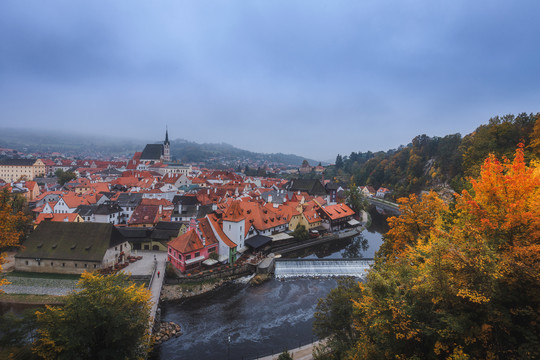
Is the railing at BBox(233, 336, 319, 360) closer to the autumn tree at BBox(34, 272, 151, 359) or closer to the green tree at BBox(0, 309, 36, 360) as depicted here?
the autumn tree at BBox(34, 272, 151, 359)

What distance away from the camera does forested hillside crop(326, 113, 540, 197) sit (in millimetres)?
35219

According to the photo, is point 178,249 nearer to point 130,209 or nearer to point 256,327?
point 256,327

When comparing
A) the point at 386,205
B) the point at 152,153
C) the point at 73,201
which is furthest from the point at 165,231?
the point at 152,153

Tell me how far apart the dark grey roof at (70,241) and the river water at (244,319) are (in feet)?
31.9

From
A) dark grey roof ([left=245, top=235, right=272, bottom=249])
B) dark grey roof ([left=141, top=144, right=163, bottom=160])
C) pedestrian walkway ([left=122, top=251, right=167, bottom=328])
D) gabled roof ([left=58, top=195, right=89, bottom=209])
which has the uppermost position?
dark grey roof ([left=141, top=144, right=163, bottom=160])

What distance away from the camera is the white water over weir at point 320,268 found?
30.5 m

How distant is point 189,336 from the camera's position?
802 inches

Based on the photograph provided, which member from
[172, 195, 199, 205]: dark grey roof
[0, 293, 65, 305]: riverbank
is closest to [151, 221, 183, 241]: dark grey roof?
[0, 293, 65, 305]: riverbank

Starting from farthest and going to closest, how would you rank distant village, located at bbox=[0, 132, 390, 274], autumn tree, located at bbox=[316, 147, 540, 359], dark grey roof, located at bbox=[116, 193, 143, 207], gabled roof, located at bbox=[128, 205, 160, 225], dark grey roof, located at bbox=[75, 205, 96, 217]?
dark grey roof, located at bbox=[116, 193, 143, 207], dark grey roof, located at bbox=[75, 205, 96, 217], gabled roof, located at bbox=[128, 205, 160, 225], distant village, located at bbox=[0, 132, 390, 274], autumn tree, located at bbox=[316, 147, 540, 359]

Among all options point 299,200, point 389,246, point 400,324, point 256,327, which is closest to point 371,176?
point 299,200

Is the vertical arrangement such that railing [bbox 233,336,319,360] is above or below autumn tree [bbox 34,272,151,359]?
below

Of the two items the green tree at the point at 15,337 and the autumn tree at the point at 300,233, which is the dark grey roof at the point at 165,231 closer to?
the autumn tree at the point at 300,233

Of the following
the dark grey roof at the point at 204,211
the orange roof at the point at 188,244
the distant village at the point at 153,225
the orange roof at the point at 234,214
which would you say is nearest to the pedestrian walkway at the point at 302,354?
the distant village at the point at 153,225

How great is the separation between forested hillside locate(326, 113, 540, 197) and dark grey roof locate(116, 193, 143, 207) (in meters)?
48.3
